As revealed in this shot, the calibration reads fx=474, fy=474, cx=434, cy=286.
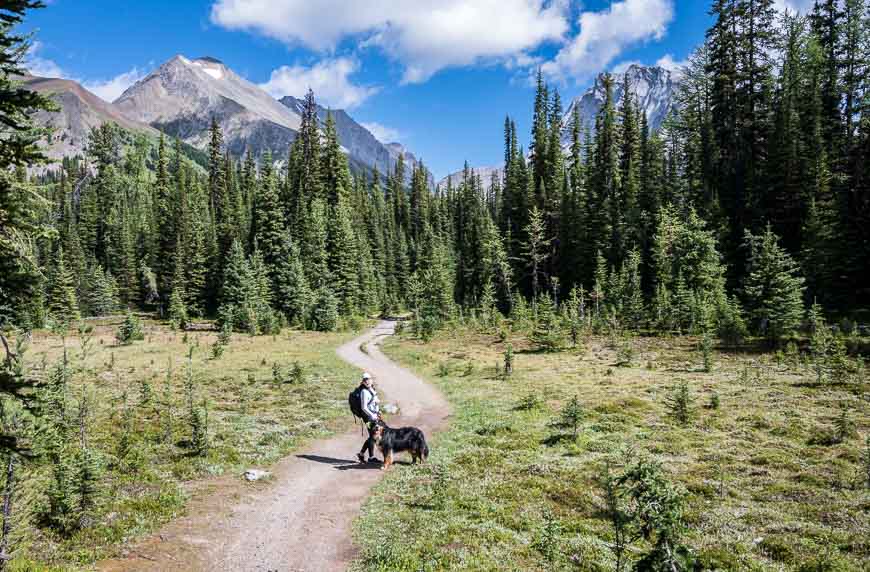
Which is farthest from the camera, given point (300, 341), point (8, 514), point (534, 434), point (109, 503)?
point (300, 341)

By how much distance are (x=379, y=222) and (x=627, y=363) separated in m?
78.9

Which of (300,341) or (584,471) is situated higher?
(300,341)

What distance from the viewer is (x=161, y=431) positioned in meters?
16.4

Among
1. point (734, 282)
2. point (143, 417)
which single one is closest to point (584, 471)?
point (143, 417)

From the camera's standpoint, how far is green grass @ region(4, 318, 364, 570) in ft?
29.8

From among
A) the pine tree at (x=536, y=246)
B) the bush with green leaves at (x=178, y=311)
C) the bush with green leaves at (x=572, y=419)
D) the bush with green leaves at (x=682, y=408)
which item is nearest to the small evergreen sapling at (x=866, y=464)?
the bush with green leaves at (x=682, y=408)

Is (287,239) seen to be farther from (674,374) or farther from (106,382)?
(674,374)

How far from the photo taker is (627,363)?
1202 inches

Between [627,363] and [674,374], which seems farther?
[627,363]

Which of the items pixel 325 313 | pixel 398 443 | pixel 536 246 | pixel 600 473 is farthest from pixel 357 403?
pixel 536 246

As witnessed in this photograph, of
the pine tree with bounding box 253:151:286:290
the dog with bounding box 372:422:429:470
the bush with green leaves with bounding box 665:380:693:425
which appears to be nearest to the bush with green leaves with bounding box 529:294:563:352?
the bush with green leaves with bounding box 665:380:693:425

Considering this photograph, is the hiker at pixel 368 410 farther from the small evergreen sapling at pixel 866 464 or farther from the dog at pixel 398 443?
the small evergreen sapling at pixel 866 464

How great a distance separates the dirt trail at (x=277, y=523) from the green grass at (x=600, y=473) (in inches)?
28.9

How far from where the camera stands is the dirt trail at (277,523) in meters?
8.72
